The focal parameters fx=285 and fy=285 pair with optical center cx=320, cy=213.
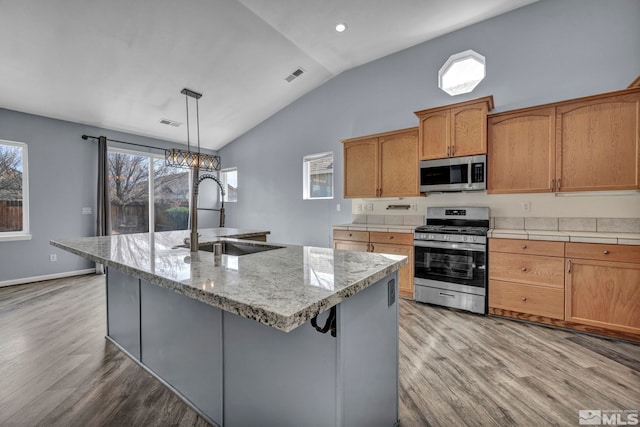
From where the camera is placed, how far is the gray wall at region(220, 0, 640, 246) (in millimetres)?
2797

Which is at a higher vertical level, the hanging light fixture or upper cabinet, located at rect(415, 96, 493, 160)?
upper cabinet, located at rect(415, 96, 493, 160)

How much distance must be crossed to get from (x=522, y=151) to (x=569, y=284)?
1.33 meters

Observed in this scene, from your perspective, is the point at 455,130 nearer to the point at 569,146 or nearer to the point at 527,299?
the point at 569,146

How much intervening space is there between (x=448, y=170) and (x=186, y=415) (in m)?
3.22

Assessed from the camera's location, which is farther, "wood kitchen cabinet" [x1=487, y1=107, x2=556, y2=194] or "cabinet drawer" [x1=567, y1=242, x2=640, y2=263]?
"wood kitchen cabinet" [x1=487, y1=107, x2=556, y2=194]

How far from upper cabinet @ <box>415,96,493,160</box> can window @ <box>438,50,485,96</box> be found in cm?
53

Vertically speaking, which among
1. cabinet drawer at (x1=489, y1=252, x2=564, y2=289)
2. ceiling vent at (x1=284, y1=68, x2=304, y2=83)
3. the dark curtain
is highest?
ceiling vent at (x1=284, y1=68, x2=304, y2=83)

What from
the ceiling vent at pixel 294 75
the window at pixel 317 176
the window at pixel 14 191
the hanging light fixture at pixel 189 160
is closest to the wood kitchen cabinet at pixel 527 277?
the window at pixel 317 176

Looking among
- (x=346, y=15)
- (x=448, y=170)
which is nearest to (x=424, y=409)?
(x=448, y=170)

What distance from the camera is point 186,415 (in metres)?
1.57

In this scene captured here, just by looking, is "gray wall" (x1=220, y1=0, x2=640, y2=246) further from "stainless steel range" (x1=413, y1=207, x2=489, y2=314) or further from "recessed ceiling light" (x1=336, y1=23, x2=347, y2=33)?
"stainless steel range" (x1=413, y1=207, x2=489, y2=314)

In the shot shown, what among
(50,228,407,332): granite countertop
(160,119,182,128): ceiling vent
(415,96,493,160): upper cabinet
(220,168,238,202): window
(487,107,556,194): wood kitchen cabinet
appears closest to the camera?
(50,228,407,332): granite countertop

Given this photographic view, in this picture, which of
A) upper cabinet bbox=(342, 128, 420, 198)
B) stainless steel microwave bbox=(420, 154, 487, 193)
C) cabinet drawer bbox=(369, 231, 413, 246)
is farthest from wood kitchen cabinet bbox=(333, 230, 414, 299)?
stainless steel microwave bbox=(420, 154, 487, 193)

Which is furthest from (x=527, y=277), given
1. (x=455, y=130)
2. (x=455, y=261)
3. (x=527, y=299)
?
(x=455, y=130)
